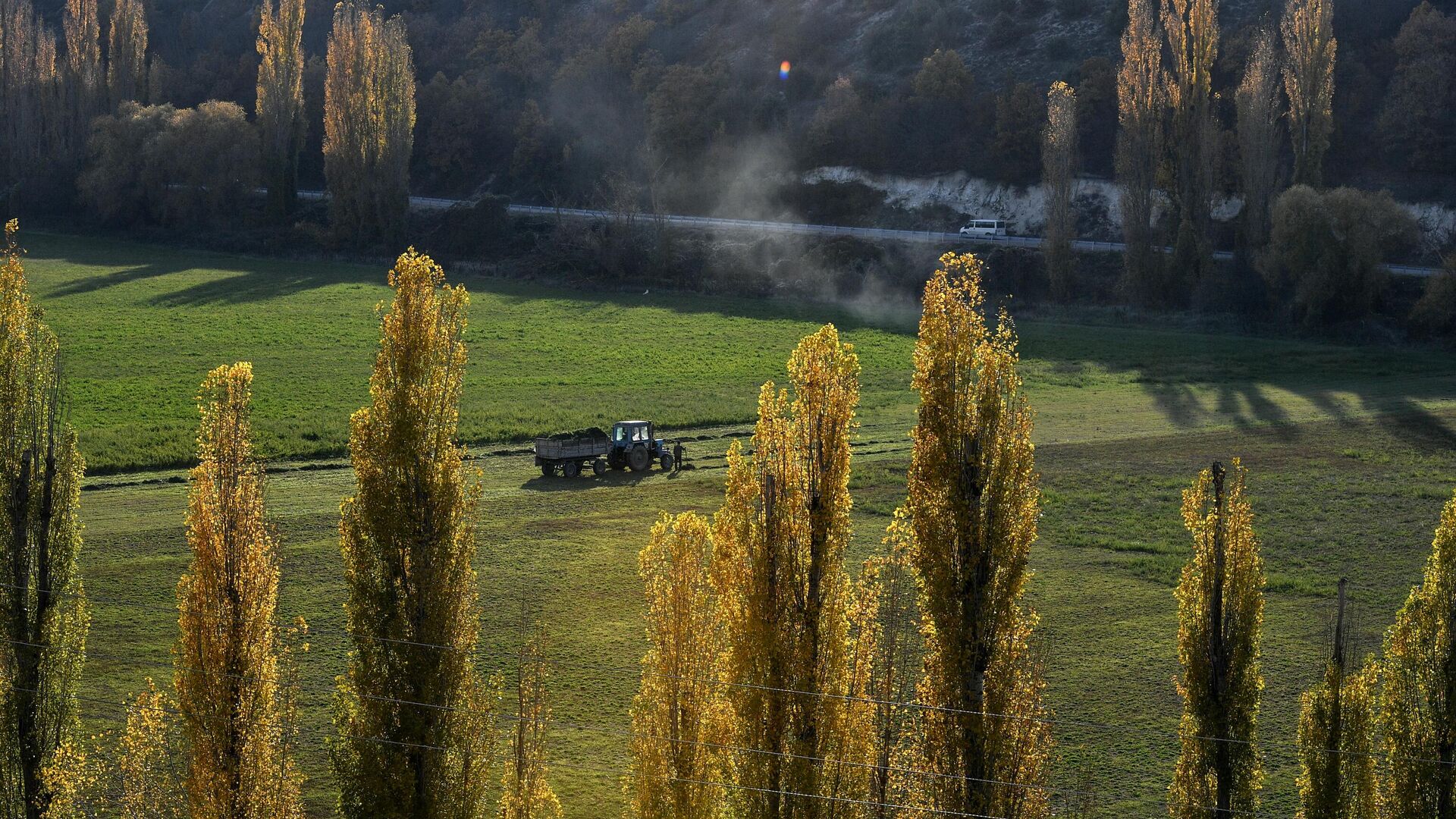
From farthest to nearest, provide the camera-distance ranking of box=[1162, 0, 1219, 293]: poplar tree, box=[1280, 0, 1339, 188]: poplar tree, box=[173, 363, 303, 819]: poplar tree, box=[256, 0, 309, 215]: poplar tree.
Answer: box=[256, 0, 309, 215]: poplar tree, box=[1280, 0, 1339, 188]: poplar tree, box=[1162, 0, 1219, 293]: poplar tree, box=[173, 363, 303, 819]: poplar tree

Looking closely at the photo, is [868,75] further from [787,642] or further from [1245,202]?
[787,642]

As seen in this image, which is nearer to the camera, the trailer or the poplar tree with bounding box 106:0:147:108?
the trailer

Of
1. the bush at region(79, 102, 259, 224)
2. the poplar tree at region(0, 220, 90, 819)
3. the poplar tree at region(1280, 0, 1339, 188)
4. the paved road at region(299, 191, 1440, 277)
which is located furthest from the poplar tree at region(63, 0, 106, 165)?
the poplar tree at region(0, 220, 90, 819)

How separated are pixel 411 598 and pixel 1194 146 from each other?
65.3m

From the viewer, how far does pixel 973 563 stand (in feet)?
62.7

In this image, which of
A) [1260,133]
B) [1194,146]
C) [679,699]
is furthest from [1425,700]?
[1194,146]

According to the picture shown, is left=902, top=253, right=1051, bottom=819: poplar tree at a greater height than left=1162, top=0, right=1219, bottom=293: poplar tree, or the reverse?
left=1162, top=0, right=1219, bottom=293: poplar tree

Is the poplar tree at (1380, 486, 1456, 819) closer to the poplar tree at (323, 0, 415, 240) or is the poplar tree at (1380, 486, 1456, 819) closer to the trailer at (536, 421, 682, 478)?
the trailer at (536, 421, 682, 478)

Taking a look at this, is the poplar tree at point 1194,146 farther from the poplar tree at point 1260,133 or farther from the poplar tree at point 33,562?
the poplar tree at point 33,562

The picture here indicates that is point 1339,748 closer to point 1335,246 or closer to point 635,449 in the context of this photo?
point 635,449

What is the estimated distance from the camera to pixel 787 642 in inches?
717

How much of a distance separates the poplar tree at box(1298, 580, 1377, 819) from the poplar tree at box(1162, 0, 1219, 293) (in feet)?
196

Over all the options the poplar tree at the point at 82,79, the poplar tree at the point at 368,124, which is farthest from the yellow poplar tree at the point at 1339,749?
the poplar tree at the point at 82,79

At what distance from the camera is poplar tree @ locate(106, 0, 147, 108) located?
339 feet
